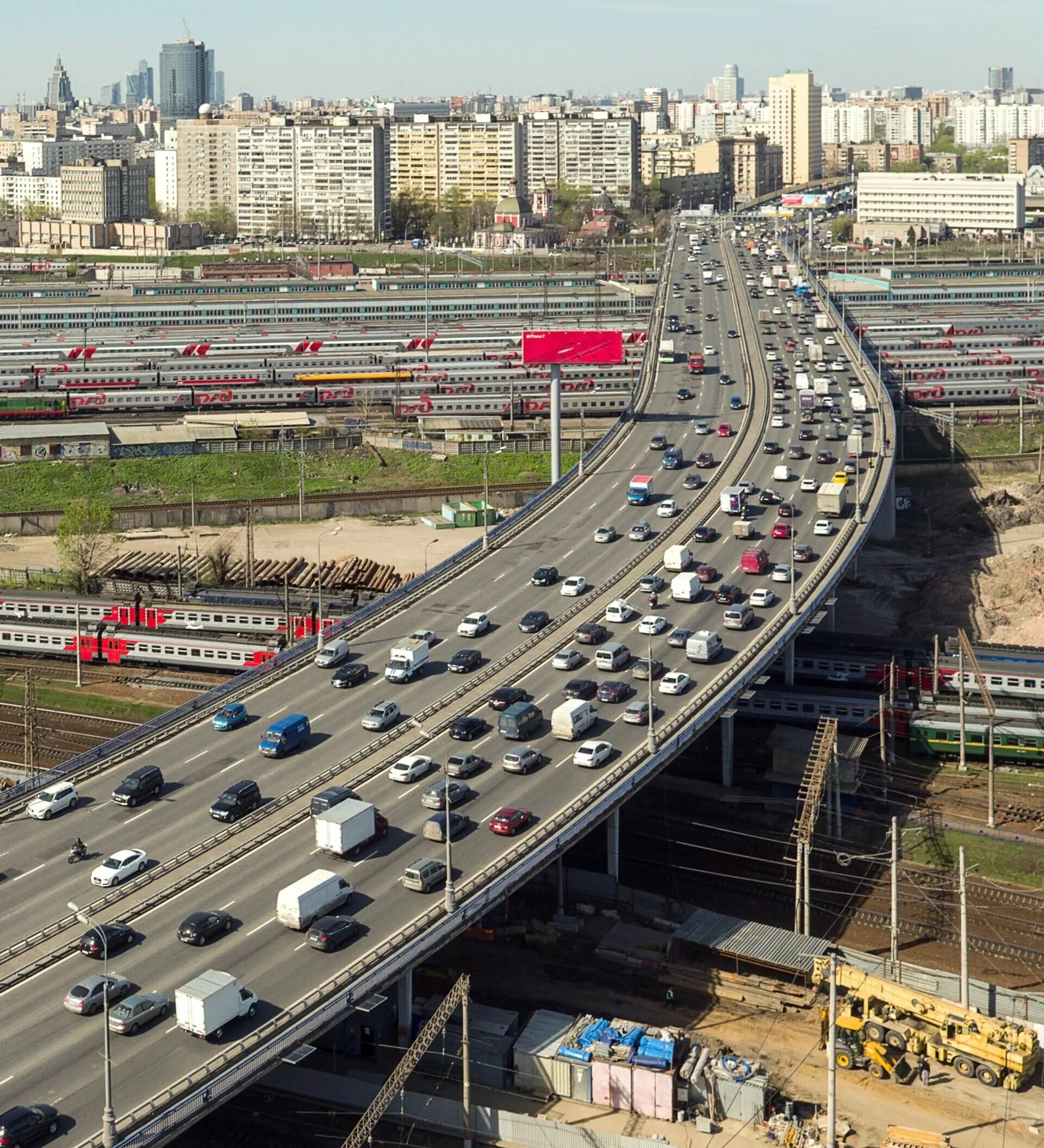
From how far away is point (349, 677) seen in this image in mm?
45594

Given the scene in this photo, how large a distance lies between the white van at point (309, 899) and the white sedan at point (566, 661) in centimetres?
1440

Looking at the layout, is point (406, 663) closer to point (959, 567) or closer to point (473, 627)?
point (473, 627)

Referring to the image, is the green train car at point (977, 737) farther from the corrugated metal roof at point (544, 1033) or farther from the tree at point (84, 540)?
the tree at point (84, 540)

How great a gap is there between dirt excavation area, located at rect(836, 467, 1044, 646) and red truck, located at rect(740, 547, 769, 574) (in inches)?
399

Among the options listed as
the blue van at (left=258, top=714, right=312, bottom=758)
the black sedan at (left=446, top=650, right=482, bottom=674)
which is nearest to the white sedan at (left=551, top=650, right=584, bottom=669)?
the black sedan at (left=446, top=650, right=482, bottom=674)

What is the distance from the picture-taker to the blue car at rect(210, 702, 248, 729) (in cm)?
4266

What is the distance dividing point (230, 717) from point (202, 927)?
10.9 m

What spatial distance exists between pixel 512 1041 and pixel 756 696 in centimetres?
2250

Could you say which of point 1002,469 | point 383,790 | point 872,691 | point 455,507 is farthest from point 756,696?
point 1002,469

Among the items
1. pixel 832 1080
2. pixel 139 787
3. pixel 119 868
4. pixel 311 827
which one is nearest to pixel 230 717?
pixel 139 787

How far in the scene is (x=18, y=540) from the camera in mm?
80750

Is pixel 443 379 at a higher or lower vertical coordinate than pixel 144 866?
higher

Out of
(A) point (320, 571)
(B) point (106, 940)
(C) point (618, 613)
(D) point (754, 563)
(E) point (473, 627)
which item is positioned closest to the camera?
(B) point (106, 940)

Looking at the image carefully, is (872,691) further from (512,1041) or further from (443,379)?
(443,379)
